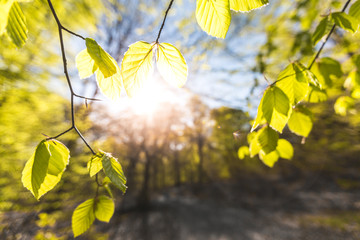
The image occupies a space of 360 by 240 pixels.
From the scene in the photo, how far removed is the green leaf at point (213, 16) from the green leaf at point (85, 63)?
307 millimetres

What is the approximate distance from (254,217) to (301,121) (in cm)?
971

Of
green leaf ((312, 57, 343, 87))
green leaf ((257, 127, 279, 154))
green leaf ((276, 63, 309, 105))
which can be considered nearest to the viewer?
green leaf ((276, 63, 309, 105))

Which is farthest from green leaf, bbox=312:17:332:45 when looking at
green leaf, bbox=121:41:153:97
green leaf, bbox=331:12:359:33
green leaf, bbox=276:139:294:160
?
green leaf, bbox=121:41:153:97

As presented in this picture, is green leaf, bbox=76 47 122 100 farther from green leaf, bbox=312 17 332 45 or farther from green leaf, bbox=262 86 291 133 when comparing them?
green leaf, bbox=312 17 332 45

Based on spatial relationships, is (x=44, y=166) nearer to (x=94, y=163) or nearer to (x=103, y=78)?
(x=94, y=163)

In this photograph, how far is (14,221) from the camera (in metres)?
1.71

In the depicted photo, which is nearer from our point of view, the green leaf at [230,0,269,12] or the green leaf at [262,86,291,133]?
the green leaf at [230,0,269,12]

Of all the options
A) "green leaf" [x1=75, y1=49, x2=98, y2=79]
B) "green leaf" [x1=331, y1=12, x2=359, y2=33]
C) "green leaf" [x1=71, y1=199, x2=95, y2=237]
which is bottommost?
"green leaf" [x1=71, y1=199, x2=95, y2=237]

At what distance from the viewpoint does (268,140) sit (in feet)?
2.06

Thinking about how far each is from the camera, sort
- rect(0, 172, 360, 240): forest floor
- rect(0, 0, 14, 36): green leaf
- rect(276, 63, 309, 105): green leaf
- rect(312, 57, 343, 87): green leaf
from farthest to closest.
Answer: rect(0, 172, 360, 240): forest floor < rect(312, 57, 343, 87): green leaf < rect(276, 63, 309, 105): green leaf < rect(0, 0, 14, 36): green leaf

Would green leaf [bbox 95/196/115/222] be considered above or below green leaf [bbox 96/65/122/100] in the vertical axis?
below

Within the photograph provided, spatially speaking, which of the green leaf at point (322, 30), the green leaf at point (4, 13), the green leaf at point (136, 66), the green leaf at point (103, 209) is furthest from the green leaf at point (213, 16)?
the green leaf at point (103, 209)

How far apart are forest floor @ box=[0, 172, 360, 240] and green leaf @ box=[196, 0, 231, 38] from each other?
7.82 feet

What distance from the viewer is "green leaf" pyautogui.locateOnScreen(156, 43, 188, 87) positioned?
0.46m
